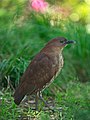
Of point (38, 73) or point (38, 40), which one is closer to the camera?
point (38, 73)

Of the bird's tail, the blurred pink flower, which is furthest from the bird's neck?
the blurred pink flower

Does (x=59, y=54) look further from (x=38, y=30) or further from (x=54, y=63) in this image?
(x=38, y=30)

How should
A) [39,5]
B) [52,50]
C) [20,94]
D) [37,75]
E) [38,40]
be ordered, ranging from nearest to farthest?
1. [20,94]
2. [37,75]
3. [52,50]
4. [38,40]
5. [39,5]

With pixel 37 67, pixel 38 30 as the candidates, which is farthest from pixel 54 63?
pixel 38 30

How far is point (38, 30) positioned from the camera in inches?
418

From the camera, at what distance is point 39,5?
Result: 35.3 ft

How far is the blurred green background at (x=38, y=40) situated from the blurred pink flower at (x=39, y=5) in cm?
7

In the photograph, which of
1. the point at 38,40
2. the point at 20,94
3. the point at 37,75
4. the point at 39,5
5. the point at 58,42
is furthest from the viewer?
the point at 39,5

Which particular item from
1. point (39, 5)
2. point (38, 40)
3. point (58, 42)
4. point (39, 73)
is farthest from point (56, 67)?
point (39, 5)

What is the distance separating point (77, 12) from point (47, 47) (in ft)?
14.7

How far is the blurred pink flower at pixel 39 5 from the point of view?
10.7 m

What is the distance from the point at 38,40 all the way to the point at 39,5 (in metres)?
0.91

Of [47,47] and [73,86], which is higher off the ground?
[47,47]

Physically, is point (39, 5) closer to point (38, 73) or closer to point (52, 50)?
point (52, 50)
